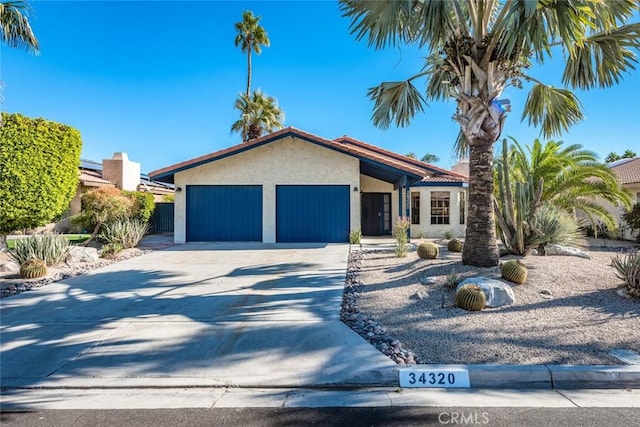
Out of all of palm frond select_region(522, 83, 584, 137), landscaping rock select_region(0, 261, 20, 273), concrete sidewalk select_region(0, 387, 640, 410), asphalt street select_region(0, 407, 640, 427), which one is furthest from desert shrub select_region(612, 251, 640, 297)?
landscaping rock select_region(0, 261, 20, 273)

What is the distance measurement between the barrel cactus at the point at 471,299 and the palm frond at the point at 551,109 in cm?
665

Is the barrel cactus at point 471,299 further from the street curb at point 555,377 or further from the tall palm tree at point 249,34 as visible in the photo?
the tall palm tree at point 249,34

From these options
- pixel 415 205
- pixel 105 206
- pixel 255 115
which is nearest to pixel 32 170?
pixel 105 206

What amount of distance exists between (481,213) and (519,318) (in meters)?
3.11

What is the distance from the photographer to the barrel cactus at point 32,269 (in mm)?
8109

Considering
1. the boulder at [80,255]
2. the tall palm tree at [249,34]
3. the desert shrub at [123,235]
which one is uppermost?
the tall palm tree at [249,34]

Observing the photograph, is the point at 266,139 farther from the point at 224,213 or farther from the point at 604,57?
the point at 604,57

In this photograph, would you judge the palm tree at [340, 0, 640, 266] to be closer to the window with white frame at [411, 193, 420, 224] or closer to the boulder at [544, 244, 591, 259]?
the boulder at [544, 244, 591, 259]

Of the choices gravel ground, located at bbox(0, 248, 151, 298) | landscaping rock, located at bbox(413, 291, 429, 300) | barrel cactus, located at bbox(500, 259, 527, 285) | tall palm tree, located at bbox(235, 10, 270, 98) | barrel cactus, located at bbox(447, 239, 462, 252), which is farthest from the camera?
tall palm tree, located at bbox(235, 10, 270, 98)

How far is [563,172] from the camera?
11039mm

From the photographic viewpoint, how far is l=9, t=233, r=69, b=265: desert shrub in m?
8.84

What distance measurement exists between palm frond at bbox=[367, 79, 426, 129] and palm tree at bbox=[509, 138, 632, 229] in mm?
3297

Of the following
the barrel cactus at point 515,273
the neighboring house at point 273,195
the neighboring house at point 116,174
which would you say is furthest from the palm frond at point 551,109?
the neighboring house at point 116,174

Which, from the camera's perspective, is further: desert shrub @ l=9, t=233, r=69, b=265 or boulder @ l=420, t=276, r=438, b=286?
desert shrub @ l=9, t=233, r=69, b=265
